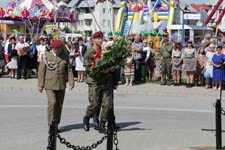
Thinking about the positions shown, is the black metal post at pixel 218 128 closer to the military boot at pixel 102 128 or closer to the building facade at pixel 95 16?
the military boot at pixel 102 128

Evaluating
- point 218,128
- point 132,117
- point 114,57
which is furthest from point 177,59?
point 218,128

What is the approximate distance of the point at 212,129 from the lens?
10.2 m

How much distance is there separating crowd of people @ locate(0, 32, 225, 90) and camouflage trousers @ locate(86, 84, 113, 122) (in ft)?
23.4

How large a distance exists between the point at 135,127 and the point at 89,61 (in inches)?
72.1

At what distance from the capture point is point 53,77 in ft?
30.8

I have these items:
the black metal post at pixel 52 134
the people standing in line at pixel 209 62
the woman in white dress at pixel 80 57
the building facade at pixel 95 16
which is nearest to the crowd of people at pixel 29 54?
the woman in white dress at pixel 80 57

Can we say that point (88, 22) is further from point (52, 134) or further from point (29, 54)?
point (52, 134)

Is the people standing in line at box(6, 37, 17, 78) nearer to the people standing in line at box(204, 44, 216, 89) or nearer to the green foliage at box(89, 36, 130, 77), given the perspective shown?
the people standing in line at box(204, 44, 216, 89)

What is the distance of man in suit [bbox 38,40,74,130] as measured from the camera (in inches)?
368

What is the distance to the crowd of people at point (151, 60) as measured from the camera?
59.3 feet

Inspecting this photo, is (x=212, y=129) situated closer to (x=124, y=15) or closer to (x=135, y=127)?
(x=135, y=127)

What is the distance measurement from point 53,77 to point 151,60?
37.6 ft

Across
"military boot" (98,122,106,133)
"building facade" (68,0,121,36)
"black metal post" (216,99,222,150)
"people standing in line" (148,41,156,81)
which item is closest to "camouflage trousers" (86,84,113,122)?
"military boot" (98,122,106,133)

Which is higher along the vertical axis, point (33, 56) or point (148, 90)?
point (33, 56)
